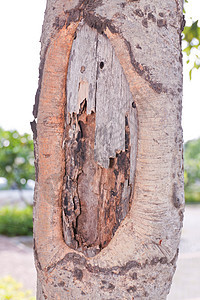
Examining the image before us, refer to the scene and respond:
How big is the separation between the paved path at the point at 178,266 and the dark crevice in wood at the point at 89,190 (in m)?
3.91

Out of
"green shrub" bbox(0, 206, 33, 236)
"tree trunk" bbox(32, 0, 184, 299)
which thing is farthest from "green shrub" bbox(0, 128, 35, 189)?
"tree trunk" bbox(32, 0, 184, 299)

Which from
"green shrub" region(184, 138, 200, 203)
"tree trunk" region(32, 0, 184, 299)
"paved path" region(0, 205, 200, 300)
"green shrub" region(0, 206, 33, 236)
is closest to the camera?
"tree trunk" region(32, 0, 184, 299)

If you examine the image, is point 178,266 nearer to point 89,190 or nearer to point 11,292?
point 11,292

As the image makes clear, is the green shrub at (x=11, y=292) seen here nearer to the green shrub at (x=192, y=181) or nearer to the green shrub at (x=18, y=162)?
the green shrub at (x=18, y=162)

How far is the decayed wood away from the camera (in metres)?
1.45

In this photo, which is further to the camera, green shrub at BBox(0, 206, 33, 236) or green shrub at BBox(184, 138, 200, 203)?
green shrub at BBox(184, 138, 200, 203)

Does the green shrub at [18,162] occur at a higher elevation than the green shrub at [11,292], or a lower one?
higher

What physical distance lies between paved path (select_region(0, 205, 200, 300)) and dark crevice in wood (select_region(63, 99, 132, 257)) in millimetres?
3913

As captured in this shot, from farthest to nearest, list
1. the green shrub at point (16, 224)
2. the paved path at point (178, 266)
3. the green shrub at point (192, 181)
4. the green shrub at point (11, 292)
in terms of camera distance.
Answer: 1. the green shrub at point (192, 181)
2. the green shrub at point (16, 224)
3. the paved path at point (178, 266)
4. the green shrub at point (11, 292)

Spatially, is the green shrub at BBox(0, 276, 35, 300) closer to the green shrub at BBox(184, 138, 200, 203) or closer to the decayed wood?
the decayed wood

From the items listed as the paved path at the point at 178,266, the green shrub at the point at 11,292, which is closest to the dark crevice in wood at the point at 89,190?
the green shrub at the point at 11,292

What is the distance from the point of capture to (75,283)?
4.73 feet

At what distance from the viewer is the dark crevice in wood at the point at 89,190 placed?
148cm

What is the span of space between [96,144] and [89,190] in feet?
0.72
